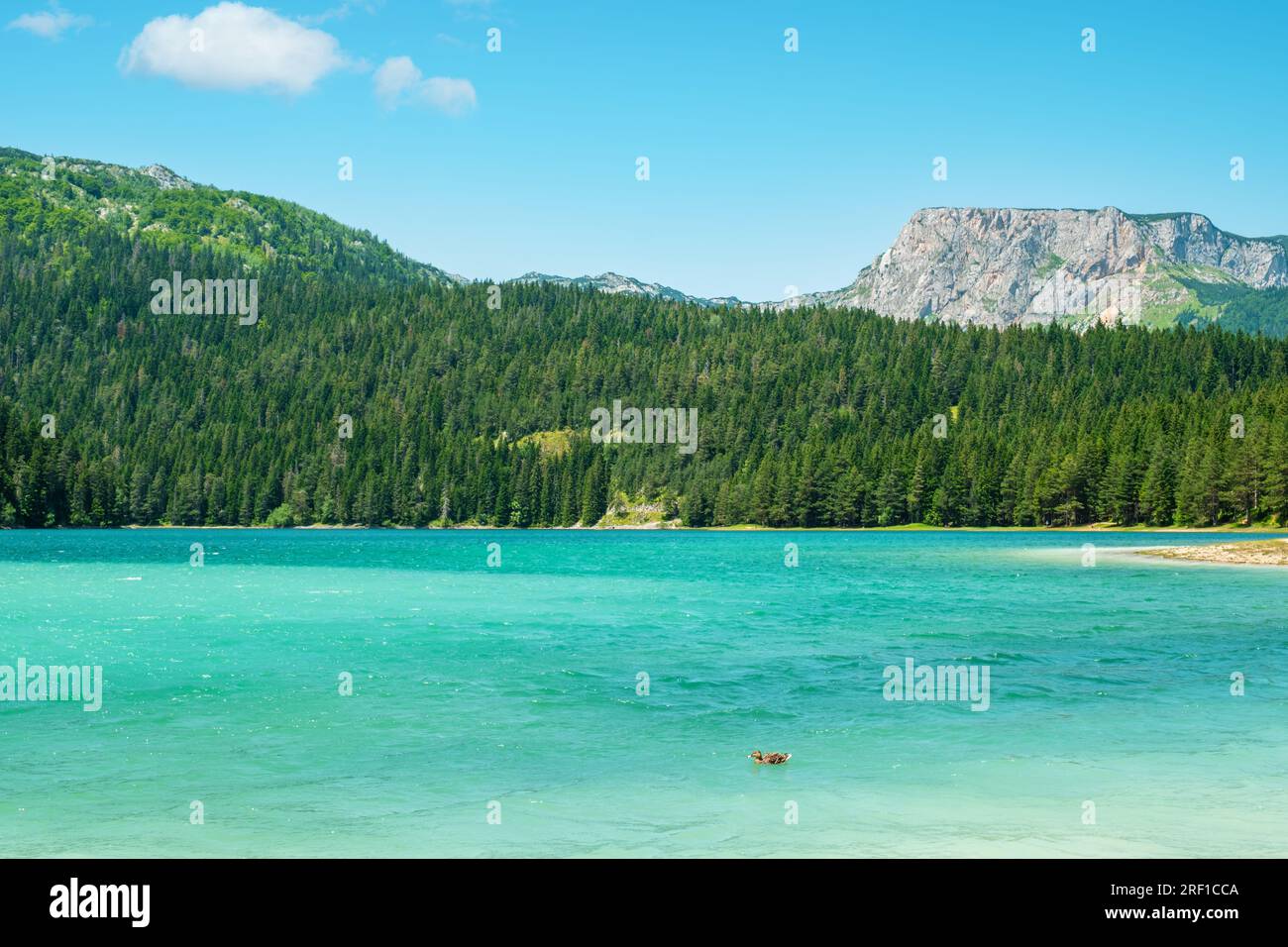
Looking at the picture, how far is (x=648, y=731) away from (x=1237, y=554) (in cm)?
8650

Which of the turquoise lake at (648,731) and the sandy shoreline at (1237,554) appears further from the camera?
the sandy shoreline at (1237,554)

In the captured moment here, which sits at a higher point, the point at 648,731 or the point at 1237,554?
the point at 648,731

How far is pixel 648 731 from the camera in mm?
26594

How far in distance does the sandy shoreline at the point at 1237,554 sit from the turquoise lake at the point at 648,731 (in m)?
35.6

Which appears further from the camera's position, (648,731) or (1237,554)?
(1237,554)

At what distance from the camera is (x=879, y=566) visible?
314 ft

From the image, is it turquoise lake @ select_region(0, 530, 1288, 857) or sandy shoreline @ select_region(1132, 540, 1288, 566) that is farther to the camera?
sandy shoreline @ select_region(1132, 540, 1288, 566)

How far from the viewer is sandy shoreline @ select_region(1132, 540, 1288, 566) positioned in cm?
9238

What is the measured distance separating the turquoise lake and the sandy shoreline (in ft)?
117

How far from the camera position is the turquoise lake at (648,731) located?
18266mm
